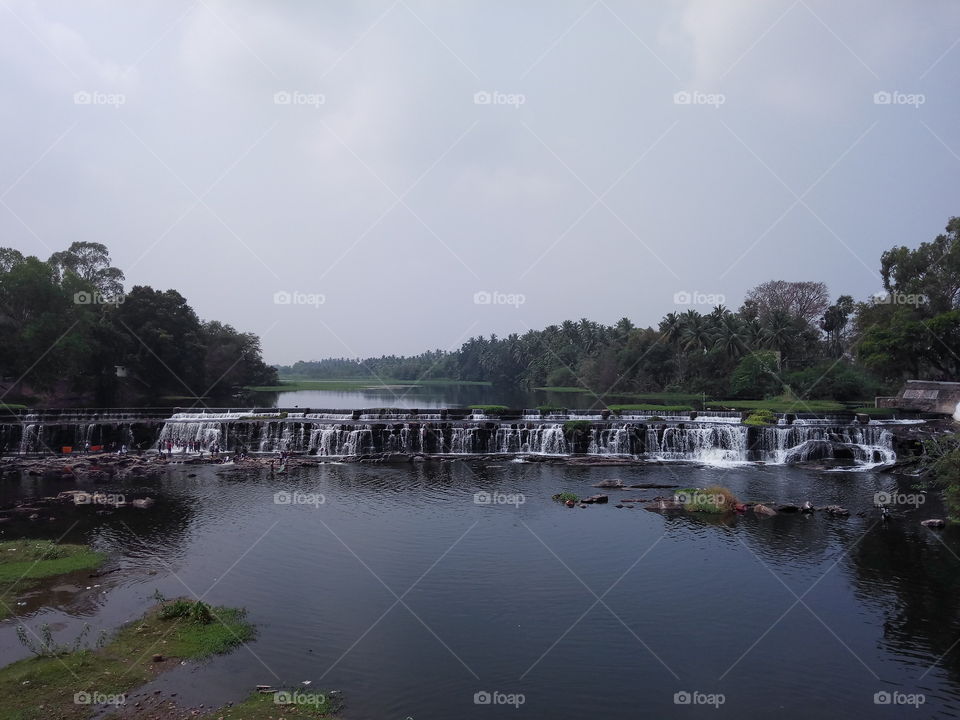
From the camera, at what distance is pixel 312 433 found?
46.4 m

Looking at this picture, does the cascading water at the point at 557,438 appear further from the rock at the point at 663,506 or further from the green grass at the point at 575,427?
the rock at the point at 663,506

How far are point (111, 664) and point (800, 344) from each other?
87.1 metres

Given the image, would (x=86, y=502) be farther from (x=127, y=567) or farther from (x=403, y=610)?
(x=403, y=610)

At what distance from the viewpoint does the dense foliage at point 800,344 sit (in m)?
59.9

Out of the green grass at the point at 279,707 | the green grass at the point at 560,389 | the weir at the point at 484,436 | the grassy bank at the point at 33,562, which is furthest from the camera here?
the green grass at the point at 560,389

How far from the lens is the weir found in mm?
42938

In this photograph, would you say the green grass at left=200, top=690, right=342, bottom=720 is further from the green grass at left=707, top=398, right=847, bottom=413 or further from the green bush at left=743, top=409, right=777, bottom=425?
the green grass at left=707, top=398, right=847, bottom=413

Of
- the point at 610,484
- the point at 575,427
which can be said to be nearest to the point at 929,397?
the point at 575,427

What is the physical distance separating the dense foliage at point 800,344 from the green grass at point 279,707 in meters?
61.8

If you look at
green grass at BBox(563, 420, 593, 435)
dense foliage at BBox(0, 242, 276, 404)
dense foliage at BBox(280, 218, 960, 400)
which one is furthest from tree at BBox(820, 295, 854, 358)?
dense foliage at BBox(0, 242, 276, 404)

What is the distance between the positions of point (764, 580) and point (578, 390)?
97.3 meters

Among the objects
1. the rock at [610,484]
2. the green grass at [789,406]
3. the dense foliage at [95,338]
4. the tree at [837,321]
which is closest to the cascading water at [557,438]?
the green grass at [789,406]

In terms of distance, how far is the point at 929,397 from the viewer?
51844 mm

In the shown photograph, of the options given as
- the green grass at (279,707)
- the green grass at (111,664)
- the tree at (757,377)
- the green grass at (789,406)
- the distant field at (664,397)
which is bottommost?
the green grass at (279,707)
